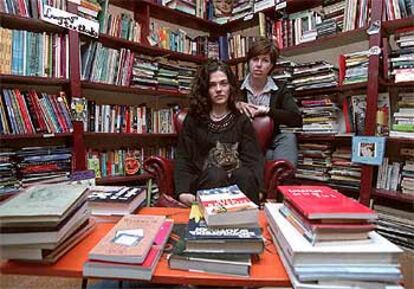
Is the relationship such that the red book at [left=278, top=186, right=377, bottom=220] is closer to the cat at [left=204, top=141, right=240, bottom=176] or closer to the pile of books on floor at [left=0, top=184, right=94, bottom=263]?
the pile of books on floor at [left=0, top=184, right=94, bottom=263]

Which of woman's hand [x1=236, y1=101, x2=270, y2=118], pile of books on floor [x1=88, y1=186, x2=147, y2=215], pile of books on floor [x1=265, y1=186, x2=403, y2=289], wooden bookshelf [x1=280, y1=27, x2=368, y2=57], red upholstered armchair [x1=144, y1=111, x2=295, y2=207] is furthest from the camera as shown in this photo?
wooden bookshelf [x1=280, y1=27, x2=368, y2=57]

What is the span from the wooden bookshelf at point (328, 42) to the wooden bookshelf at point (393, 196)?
1023 mm

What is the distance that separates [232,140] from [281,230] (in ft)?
3.61

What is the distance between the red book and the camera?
0.69 metres

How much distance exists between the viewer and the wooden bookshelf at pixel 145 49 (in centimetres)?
227

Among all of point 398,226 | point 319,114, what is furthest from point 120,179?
point 398,226

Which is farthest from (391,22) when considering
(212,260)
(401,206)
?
(212,260)

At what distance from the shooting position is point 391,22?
191 cm

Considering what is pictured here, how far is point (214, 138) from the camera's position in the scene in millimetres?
1853

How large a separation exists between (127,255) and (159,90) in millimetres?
1996

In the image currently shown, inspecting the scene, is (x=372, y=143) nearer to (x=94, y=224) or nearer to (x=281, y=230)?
(x=281, y=230)

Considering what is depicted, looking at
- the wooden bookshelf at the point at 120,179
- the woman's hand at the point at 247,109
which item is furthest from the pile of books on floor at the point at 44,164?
the woman's hand at the point at 247,109

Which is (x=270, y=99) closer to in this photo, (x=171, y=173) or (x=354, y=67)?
(x=354, y=67)

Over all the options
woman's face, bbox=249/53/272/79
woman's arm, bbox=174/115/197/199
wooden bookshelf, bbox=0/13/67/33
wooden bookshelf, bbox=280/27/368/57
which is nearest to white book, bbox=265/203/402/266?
woman's arm, bbox=174/115/197/199
